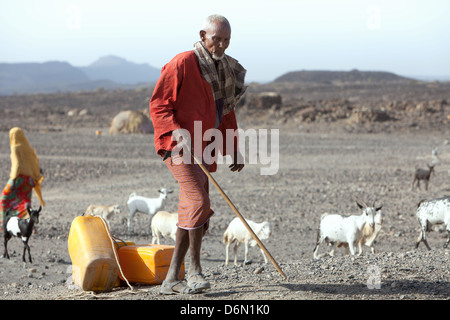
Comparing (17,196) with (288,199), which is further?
(288,199)

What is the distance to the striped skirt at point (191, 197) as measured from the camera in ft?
17.4

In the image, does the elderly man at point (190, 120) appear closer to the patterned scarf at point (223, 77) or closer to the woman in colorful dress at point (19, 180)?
the patterned scarf at point (223, 77)

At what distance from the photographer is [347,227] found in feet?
30.0

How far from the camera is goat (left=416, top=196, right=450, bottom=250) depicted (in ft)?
31.4

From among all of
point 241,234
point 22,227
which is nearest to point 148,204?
point 22,227

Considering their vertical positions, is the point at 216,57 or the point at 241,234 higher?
the point at 216,57

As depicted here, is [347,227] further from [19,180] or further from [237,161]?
[19,180]

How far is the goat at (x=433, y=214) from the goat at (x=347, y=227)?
1.13 metres

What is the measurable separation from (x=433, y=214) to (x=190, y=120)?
5.67 meters

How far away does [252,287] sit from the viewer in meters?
5.65

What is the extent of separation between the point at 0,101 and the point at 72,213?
60.9 m

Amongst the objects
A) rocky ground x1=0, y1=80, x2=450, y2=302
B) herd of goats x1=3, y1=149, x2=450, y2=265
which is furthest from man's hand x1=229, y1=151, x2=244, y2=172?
herd of goats x1=3, y1=149, x2=450, y2=265
